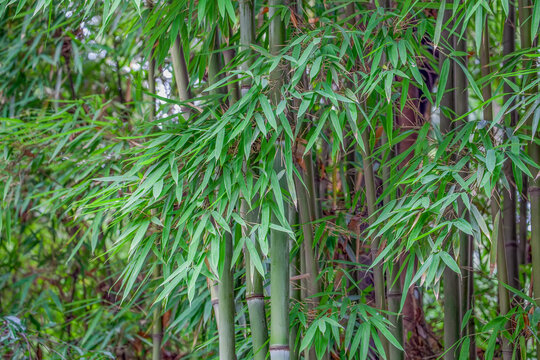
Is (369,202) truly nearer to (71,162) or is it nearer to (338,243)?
(338,243)

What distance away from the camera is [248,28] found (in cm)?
144

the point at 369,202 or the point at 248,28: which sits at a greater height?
the point at 248,28

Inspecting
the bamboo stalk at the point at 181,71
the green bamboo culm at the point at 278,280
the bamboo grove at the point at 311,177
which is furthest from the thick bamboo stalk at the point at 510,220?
the bamboo stalk at the point at 181,71

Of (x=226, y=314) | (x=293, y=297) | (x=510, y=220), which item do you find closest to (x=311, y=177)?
(x=293, y=297)

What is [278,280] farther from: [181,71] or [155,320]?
[155,320]

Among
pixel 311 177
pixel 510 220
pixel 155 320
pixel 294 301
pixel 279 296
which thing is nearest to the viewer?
pixel 279 296

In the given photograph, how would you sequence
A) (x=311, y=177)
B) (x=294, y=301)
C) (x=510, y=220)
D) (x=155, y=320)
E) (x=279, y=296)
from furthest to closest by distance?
(x=155, y=320) < (x=510, y=220) < (x=311, y=177) < (x=294, y=301) < (x=279, y=296)

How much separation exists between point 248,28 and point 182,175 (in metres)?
0.37

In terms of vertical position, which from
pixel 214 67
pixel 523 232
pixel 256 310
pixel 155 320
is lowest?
pixel 155 320

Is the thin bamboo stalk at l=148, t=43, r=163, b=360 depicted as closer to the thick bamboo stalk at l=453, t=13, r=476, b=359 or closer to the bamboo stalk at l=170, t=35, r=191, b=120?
the bamboo stalk at l=170, t=35, r=191, b=120

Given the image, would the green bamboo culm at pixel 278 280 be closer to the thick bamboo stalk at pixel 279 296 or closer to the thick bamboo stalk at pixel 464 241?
the thick bamboo stalk at pixel 279 296

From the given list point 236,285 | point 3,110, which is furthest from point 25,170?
point 236,285

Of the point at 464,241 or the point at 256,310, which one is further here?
the point at 464,241

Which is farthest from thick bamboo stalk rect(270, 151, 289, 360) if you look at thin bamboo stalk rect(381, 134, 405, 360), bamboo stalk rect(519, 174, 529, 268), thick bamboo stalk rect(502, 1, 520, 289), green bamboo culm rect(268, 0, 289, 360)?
bamboo stalk rect(519, 174, 529, 268)
